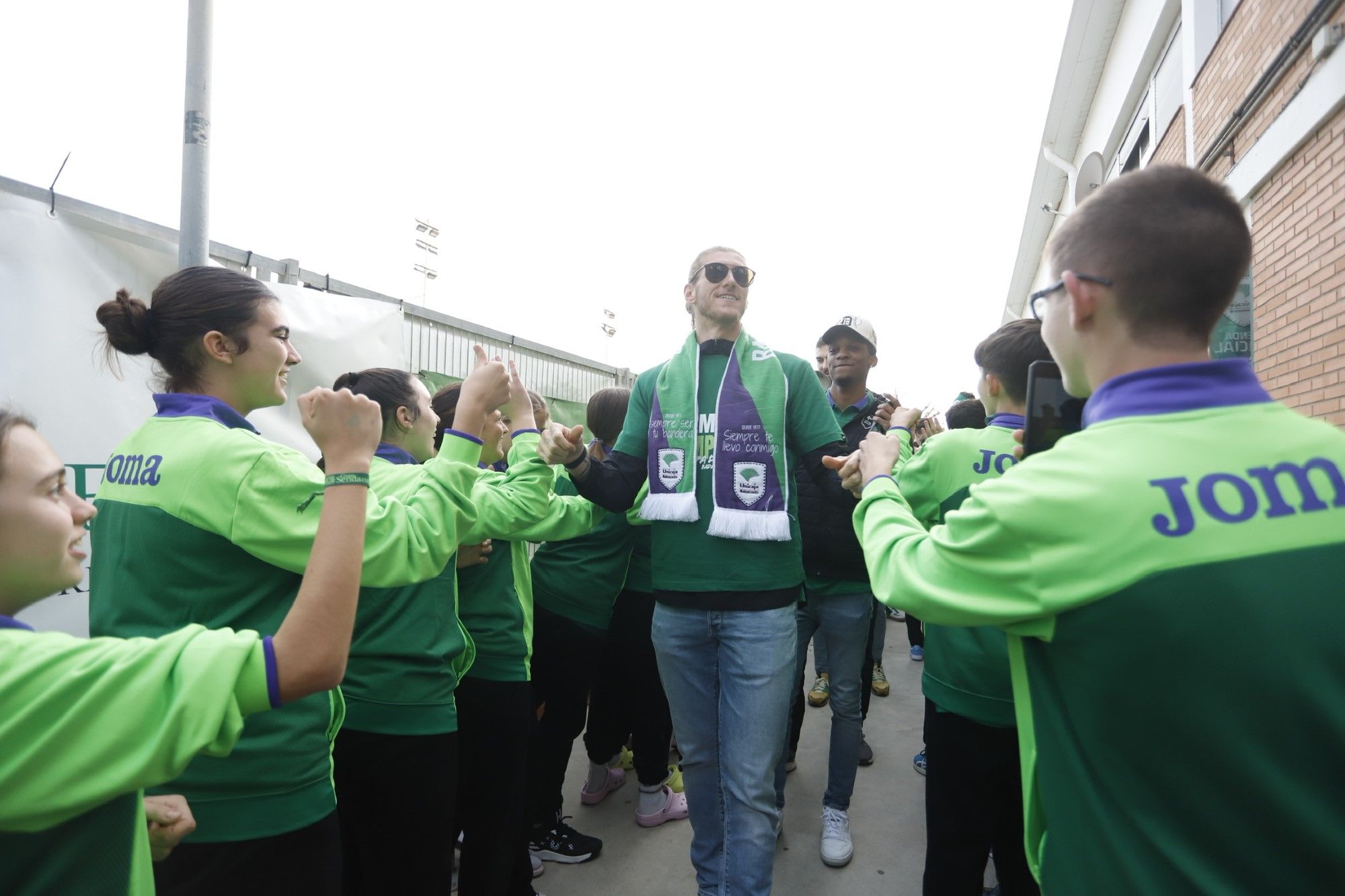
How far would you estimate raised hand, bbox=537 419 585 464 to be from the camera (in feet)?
7.64

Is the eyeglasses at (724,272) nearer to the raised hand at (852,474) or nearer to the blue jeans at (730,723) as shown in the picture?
the raised hand at (852,474)

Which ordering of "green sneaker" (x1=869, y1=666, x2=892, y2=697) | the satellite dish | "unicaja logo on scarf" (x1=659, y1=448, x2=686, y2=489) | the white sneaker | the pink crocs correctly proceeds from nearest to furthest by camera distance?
"unicaja logo on scarf" (x1=659, y1=448, x2=686, y2=489) < the white sneaker < the pink crocs < "green sneaker" (x1=869, y1=666, x2=892, y2=697) < the satellite dish

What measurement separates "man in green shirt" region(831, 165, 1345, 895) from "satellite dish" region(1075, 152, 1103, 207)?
9511 millimetres

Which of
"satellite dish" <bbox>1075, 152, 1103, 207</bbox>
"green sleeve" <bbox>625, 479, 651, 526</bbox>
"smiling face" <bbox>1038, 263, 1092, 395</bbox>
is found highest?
"satellite dish" <bbox>1075, 152, 1103, 207</bbox>

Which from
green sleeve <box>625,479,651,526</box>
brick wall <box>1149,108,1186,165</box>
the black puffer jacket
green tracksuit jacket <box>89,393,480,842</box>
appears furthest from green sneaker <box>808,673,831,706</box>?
brick wall <box>1149,108,1186,165</box>

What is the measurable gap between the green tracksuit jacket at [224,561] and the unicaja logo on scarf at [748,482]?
114 centimetres

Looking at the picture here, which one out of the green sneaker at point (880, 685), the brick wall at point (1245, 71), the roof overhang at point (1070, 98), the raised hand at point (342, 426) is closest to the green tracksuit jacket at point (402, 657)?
the raised hand at point (342, 426)

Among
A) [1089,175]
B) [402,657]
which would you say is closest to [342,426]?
[402,657]

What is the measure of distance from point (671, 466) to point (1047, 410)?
1269 mm

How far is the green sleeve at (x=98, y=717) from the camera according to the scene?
793mm

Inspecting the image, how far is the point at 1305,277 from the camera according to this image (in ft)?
13.3

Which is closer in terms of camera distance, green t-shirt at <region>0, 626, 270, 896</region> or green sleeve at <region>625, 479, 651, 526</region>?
green t-shirt at <region>0, 626, 270, 896</region>

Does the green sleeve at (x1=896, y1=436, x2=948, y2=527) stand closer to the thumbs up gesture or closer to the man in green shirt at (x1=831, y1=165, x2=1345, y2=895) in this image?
the man in green shirt at (x1=831, y1=165, x2=1345, y2=895)

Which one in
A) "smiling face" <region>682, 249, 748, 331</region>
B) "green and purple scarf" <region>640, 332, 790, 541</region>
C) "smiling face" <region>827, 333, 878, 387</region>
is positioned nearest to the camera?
"green and purple scarf" <region>640, 332, 790, 541</region>
